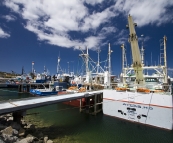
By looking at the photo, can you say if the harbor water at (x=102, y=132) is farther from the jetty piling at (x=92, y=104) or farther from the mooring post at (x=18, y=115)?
the jetty piling at (x=92, y=104)

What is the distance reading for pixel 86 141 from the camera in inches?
438

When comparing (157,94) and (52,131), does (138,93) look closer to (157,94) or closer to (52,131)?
(157,94)

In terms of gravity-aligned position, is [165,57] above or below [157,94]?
above

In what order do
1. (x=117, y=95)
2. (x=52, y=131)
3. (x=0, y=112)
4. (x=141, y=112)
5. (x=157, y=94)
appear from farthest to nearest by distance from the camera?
(x=117, y=95) → (x=141, y=112) → (x=157, y=94) → (x=52, y=131) → (x=0, y=112)

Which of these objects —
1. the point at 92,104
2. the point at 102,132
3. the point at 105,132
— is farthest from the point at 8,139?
the point at 92,104

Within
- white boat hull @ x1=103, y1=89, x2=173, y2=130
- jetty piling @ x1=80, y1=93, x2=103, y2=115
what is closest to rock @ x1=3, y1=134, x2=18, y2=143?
white boat hull @ x1=103, y1=89, x2=173, y2=130

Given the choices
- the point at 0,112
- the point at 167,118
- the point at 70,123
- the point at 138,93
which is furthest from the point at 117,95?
the point at 0,112

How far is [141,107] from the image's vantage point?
1441 cm

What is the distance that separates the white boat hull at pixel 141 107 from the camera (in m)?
12.9

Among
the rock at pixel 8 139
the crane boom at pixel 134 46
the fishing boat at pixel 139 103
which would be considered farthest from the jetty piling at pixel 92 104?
the rock at pixel 8 139

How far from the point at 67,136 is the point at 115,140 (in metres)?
4.55

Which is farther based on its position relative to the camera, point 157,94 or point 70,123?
point 70,123

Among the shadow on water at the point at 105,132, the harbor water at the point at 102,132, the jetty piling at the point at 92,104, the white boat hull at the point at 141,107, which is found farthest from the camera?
the jetty piling at the point at 92,104

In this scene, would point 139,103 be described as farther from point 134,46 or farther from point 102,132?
point 134,46
